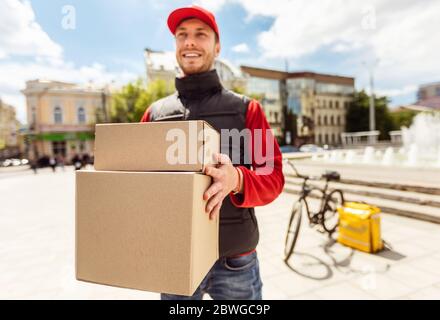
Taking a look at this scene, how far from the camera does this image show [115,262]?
37.0 inches

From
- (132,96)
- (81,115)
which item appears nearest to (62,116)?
(81,115)

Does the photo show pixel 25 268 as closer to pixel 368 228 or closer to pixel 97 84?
pixel 368 228

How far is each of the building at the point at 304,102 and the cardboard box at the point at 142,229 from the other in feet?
128

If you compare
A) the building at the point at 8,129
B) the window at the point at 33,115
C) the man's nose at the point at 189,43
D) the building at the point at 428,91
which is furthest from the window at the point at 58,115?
the building at the point at 428,91

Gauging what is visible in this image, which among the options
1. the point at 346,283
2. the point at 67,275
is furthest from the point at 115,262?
the point at 67,275

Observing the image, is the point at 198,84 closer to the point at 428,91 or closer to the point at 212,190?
the point at 212,190

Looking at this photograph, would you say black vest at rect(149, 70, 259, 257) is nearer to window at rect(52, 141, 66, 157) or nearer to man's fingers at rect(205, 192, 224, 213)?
man's fingers at rect(205, 192, 224, 213)

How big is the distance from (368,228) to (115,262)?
12.6 feet

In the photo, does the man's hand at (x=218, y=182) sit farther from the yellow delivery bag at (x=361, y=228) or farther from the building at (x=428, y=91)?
the building at (x=428, y=91)

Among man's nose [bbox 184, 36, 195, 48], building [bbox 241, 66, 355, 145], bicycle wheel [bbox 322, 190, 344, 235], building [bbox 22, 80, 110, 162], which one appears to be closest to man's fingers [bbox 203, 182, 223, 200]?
man's nose [bbox 184, 36, 195, 48]

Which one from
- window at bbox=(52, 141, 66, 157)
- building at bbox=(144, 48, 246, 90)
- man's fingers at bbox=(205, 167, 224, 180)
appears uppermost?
building at bbox=(144, 48, 246, 90)

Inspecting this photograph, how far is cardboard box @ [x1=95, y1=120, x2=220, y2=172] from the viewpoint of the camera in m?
0.87

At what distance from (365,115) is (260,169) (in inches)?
1941

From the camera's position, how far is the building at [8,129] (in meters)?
42.9
